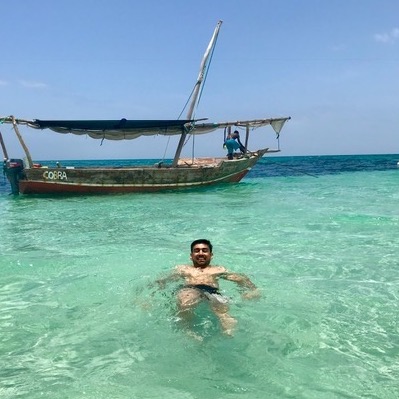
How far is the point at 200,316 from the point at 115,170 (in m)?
13.5

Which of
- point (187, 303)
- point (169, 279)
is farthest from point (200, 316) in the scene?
point (169, 279)

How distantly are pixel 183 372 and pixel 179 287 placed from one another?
5.01 feet

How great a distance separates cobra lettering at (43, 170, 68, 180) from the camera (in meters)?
16.3

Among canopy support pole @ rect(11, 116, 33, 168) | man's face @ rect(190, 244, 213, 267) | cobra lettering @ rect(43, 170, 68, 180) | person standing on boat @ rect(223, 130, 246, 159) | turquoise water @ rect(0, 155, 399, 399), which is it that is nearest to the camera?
turquoise water @ rect(0, 155, 399, 399)

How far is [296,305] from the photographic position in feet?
15.6

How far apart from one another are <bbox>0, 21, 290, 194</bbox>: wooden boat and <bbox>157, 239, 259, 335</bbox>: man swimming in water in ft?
40.8

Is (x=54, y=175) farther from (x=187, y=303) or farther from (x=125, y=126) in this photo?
(x=187, y=303)

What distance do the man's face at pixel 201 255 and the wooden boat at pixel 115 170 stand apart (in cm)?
1255

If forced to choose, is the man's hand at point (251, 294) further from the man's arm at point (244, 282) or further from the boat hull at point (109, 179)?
the boat hull at point (109, 179)

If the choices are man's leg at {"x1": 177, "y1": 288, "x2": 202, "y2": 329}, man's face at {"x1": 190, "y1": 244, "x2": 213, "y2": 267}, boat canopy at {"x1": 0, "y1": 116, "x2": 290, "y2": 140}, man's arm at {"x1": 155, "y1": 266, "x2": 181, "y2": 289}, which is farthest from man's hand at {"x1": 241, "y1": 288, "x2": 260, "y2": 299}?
boat canopy at {"x1": 0, "y1": 116, "x2": 290, "y2": 140}

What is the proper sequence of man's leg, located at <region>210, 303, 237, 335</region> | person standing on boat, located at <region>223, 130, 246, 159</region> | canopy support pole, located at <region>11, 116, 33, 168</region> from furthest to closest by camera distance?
person standing on boat, located at <region>223, 130, 246, 159</region> → canopy support pole, located at <region>11, 116, 33, 168</region> → man's leg, located at <region>210, 303, 237, 335</region>

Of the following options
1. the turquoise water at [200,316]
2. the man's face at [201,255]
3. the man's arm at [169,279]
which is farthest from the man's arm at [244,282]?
the man's arm at [169,279]

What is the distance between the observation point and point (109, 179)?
16891 mm

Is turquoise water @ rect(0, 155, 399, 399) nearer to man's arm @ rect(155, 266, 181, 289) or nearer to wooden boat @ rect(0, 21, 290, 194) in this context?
man's arm @ rect(155, 266, 181, 289)
